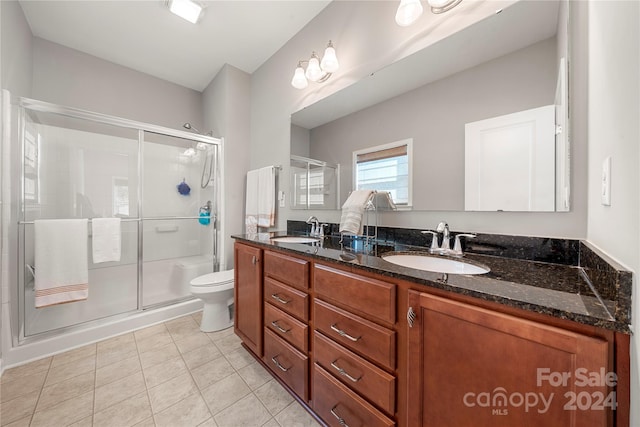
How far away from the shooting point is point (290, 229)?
2.14 metres

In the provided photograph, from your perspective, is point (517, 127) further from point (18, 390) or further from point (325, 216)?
point (18, 390)

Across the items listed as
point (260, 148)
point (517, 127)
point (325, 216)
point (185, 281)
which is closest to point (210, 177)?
point (260, 148)

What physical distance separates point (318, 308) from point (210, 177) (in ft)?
7.37

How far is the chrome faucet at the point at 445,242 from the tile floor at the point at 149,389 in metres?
1.03

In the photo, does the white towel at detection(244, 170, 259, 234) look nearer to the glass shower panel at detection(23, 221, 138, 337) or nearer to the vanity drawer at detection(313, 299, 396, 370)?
the glass shower panel at detection(23, 221, 138, 337)

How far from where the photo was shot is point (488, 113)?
1.07 metres

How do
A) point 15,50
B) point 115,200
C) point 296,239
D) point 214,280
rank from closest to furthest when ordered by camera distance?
point 15,50 < point 296,239 < point 214,280 < point 115,200

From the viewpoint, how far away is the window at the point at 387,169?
1.35 metres

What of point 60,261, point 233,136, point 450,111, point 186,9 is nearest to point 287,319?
point 450,111

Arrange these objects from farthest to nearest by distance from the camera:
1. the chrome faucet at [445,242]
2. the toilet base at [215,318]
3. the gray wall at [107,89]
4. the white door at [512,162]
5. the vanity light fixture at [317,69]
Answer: the gray wall at [107,89]
the toilet base at [215,318]
the vanity light fixture at [317,69]
the chrome faucet at [445,242]
the white door at [512,162]

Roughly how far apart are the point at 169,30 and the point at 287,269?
7.85 feet

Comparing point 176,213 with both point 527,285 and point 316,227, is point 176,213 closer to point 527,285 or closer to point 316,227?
point 316,227

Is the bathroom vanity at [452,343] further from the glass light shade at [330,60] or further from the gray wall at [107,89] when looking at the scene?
the gray wall at [107,89]

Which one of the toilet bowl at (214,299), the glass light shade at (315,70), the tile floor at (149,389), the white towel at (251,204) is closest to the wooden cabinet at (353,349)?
the tile floor at (149,389)
